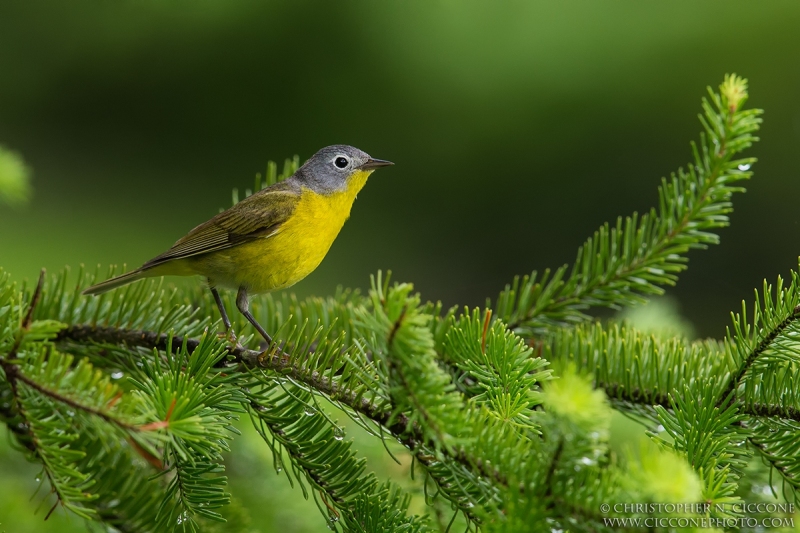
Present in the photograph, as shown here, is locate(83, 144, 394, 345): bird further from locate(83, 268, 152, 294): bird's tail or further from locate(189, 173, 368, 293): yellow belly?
locate(83, 268, 152, 294): bird's tail

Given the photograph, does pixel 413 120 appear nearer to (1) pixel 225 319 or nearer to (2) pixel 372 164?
(2) pixel 372 164

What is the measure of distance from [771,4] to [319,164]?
14.4ft

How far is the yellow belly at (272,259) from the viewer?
3133 mm

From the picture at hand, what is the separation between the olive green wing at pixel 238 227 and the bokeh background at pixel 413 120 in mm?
2655

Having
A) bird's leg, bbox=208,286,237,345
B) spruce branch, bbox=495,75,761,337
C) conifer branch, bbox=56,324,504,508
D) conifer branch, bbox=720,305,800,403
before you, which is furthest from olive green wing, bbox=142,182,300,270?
conifer branch, bbox=720,305,800,403

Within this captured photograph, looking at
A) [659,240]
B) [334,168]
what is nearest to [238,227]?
[334,168]

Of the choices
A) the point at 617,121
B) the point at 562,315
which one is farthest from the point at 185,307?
the point at 617,121

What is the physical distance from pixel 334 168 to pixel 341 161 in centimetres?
7

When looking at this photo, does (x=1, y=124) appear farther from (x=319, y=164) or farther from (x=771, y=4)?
(x=771, y=4)

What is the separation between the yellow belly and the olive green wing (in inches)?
1.3

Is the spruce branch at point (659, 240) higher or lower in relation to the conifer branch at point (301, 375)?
higher

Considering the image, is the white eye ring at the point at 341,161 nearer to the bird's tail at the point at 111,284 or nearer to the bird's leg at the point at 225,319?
the bird's leg at the point at 225,319

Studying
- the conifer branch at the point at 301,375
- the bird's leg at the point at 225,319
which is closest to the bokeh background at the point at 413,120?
the bird's leg at the point at 225,319

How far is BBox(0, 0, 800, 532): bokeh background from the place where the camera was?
6086 mm
